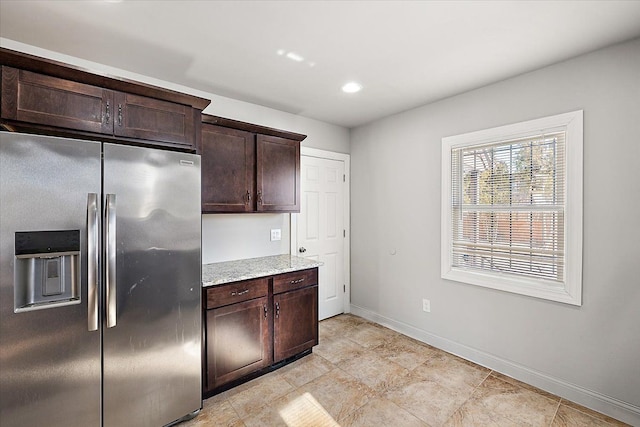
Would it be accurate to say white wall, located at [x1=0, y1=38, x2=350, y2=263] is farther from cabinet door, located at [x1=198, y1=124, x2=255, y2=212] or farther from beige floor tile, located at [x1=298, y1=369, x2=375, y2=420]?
beige floor tile, located at [x1=298, y1=369, x2=375, y2=420]

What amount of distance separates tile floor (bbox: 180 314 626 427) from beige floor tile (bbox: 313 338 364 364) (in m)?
0.01

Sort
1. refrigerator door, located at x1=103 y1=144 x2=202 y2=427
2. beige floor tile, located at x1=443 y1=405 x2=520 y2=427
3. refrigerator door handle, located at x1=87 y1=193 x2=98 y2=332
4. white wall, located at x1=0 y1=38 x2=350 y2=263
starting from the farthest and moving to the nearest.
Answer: white wall, located at x1=0 y1=38 x2=350 y2=263, beige floor tile, located at x1=443 y1=405 x2=520 y2=427, refrigerator door, located at x1=103 y1=144 x2=202 y2=427, refrigerator door handle, located at x1=87 y1=193 x2=98 y2=332

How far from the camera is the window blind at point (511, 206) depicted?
7.66 feet

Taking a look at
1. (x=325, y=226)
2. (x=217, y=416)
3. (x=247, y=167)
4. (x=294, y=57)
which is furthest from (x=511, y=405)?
(x=294, y=57)

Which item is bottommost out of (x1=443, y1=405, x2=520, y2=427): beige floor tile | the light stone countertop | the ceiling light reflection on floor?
the ceiling light reflection on floor

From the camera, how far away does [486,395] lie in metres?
2.28

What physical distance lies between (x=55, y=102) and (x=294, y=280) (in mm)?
2068

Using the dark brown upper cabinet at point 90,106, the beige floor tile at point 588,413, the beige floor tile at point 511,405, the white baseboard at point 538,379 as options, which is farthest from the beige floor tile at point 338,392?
the dark brown upper cabinet at point 90,106

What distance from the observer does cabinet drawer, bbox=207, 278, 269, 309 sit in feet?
7.27

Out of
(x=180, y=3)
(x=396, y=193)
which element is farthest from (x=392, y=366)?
(x=180, y=3)

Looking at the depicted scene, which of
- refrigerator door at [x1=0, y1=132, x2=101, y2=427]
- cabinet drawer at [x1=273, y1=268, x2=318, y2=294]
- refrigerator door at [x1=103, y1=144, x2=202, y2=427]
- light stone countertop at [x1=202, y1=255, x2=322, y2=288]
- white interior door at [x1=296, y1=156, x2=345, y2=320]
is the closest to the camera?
refrigerator door at [x1=0, y1=132, x2=101, y2=427]

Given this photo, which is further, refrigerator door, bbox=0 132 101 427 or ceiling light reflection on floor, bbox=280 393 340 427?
ceiling light reflection on floor, bbox=280 393 340 427

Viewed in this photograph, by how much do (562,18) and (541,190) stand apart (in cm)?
123

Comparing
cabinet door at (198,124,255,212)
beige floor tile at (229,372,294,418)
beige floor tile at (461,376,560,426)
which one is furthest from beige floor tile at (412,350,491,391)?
cabinet door at (198,124,255,212)
